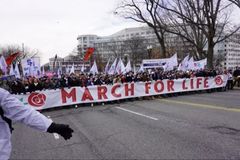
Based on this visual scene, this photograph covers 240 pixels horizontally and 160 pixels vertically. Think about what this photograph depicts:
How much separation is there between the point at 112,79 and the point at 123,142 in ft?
40.4

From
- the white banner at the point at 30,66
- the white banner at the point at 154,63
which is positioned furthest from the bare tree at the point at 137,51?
the white banner at the point at 30,66

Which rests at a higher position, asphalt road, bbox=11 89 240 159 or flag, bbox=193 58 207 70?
flag, bbox=193 58 207 70

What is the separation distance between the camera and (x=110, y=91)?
1706 cm

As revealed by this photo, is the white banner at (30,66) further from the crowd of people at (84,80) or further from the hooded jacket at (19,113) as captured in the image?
the hooded jacket at (19,113)

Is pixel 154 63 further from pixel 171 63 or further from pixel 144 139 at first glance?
pixel 144 139

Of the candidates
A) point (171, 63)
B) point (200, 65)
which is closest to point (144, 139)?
point (171, 63)

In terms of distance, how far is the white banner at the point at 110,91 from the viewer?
15.3 m

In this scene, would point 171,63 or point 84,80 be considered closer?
point 84,80

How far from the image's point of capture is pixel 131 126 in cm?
912

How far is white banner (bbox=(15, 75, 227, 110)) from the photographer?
15266 mm

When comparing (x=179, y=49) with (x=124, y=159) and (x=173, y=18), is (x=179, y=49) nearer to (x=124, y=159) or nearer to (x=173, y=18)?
(x=173, y=18)

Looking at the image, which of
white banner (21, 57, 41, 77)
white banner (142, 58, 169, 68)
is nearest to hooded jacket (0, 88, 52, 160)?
white banner (21, 57, 41, 77)

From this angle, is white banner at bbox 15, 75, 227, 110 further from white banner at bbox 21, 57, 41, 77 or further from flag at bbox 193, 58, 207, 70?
white banner at bbox 21, 57, 41, 77

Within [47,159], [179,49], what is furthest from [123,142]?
[179,49]
